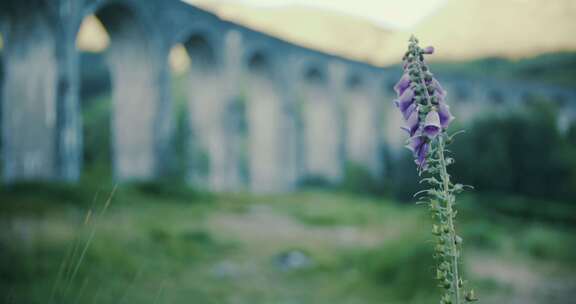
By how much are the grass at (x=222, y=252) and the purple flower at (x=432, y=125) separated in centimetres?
249

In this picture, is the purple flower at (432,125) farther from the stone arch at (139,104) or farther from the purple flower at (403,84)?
the stone arch at (139,104)

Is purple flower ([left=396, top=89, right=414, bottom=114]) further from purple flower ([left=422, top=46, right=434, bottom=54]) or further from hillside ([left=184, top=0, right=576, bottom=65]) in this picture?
hillside ([left=184, top=0, right=576, bottom=65])

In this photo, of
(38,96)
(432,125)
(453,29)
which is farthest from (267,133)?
(453,29)

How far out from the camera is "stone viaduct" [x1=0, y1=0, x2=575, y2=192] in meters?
11.9

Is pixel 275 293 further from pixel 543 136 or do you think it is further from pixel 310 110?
pixel 310 110

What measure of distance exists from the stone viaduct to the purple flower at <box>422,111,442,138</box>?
11.7m

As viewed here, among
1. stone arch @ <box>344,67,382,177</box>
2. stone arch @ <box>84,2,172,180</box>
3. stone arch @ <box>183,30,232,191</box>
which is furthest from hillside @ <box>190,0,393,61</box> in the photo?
stone arch @ <box>84,2,172,180</box>

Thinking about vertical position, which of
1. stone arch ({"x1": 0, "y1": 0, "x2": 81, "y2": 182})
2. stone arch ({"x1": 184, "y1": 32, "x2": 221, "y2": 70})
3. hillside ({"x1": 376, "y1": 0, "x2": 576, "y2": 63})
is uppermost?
hillside ({"x1": 376, "y1": 0, "x2": 576, "y2": 63})

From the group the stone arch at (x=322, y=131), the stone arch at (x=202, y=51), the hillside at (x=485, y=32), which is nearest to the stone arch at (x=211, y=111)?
the stone arch at (x=202, y=51)

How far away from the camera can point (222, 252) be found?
27.9 feet

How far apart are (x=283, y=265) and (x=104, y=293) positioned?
3.59 metres

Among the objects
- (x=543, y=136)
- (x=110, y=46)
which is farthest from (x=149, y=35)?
(x=543, y=136)

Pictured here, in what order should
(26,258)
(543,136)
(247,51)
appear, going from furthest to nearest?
(247,51) → (543,136) → (26,258)

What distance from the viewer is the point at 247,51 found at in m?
20.0
